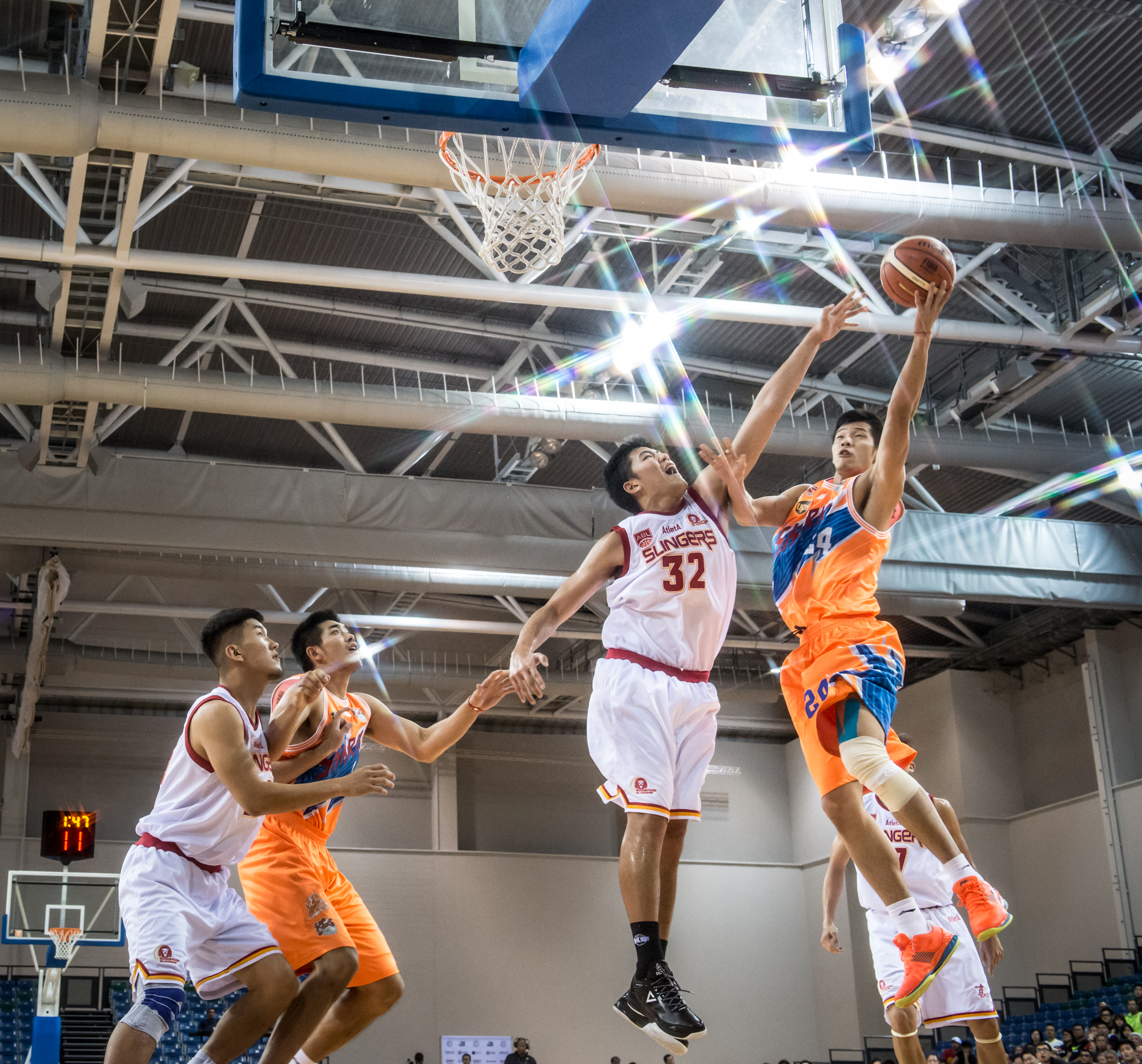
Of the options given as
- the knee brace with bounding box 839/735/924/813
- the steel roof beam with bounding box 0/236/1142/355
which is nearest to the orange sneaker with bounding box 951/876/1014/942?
the knee brace with bounding box 839/735/924/813

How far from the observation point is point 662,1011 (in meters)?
4.68

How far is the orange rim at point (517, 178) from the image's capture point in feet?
26.6

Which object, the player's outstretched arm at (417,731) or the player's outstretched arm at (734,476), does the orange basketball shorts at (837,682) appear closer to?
the player's outstretched arm at (734,476)

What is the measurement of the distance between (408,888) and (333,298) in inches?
570

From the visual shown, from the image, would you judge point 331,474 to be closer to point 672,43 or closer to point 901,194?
point 901,194

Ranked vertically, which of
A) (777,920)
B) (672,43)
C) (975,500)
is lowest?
(777,920)

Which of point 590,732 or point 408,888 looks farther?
point 408,888

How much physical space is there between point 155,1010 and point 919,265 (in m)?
4.40

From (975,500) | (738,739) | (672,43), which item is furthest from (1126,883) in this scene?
(672,43)

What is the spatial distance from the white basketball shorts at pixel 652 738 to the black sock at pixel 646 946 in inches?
16.7

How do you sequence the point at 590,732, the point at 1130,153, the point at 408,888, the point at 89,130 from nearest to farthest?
the point at 590,732
the point at 89,130
the point at 1130,153
the point at 408,888

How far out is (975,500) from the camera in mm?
20812

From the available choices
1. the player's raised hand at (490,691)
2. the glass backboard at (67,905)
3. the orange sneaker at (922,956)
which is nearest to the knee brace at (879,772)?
the orange sneaker at (922,956)

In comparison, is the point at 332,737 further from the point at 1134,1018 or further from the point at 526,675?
the point at 1134,1018
